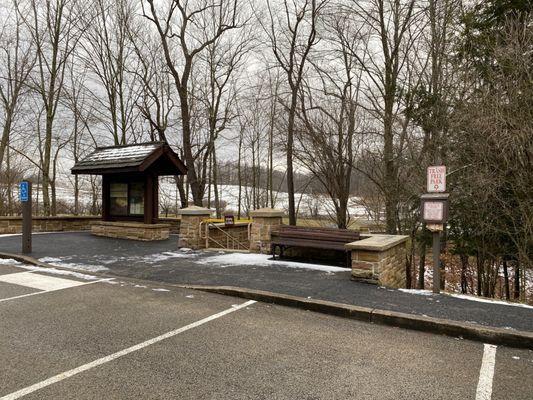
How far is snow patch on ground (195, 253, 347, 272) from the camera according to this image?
8.20m

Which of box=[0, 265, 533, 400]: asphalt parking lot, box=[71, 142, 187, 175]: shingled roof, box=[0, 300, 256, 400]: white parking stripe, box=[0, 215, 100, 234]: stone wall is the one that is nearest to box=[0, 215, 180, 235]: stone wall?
box=[0, 215, 100, 234]: stone wall

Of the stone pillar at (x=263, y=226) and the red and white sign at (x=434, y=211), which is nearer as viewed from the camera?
the red and white sign at (x=434, y=211)

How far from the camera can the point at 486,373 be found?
Answer: 349 cm

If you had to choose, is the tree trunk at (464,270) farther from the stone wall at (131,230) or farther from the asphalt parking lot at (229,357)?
the stone wall at (131,230)

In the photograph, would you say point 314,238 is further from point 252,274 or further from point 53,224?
point 53,224

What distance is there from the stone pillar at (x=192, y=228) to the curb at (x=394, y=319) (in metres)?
4.72

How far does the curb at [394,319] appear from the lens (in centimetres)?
423

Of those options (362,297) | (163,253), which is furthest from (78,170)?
(362,297)

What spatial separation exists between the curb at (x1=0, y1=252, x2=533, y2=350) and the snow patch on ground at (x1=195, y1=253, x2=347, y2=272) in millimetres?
2199

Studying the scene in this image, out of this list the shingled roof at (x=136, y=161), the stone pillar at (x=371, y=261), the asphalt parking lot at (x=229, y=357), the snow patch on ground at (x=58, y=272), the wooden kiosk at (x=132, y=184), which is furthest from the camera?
the wooden kiosk at (x=132, y=184)

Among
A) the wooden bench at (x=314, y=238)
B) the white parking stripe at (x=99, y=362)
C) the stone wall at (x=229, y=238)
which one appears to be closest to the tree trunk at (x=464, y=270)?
the wooden bench at (x=314, y=238)

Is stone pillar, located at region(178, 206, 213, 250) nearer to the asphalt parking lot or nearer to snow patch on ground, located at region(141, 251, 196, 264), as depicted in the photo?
snow patch on ground, located at region(141, 251, 196, 264)

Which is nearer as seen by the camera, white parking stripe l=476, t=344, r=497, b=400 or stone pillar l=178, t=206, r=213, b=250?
white parking stripe l=476, t=344, r=497, b=400

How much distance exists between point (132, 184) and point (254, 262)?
7.86 metres
